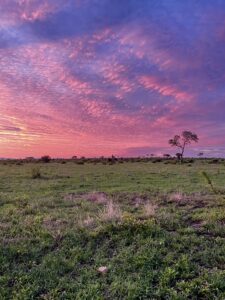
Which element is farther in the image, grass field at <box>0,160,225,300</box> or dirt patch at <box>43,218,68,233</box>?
dirt patch at <box>43,218,68,233</box>

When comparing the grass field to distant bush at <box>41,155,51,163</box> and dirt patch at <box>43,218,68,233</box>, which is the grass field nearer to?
dirt patch at <box>43,218,68,233</box>

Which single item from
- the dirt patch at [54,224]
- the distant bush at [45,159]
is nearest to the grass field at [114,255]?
the dirt patch at [54,224]

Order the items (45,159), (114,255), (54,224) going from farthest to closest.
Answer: (45,159) < (54,224) < (114,255)

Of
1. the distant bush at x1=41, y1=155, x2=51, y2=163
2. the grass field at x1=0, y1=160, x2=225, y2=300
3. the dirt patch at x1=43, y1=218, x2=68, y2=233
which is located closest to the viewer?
the grass field at x1=0, y1=160, x2=225, y2=300

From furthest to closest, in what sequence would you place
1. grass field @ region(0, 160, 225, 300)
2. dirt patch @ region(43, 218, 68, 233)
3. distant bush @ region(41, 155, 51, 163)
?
distant bush @ region(41, 155, 51, 163) < dirt patch @ region(43, 218, 68, 233) < grass field @ region(0, 160, 225, 300)

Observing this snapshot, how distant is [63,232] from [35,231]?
100 cm

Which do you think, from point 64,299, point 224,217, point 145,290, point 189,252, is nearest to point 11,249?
point 64,299

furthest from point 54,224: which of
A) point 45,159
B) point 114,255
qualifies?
point 45,159

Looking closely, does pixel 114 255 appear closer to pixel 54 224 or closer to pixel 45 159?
pixel 54 224

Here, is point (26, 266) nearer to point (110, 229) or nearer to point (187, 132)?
point (110, 229)

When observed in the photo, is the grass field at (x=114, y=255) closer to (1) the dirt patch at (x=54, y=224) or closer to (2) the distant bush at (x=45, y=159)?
(1) the dirt patch at (x=54, y=224)

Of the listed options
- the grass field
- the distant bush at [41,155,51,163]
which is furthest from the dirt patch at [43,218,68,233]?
the distant bush at [41,155,51,163]

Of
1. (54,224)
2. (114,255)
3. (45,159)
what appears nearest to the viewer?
(114,255)

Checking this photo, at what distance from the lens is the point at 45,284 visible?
22.2 ft
